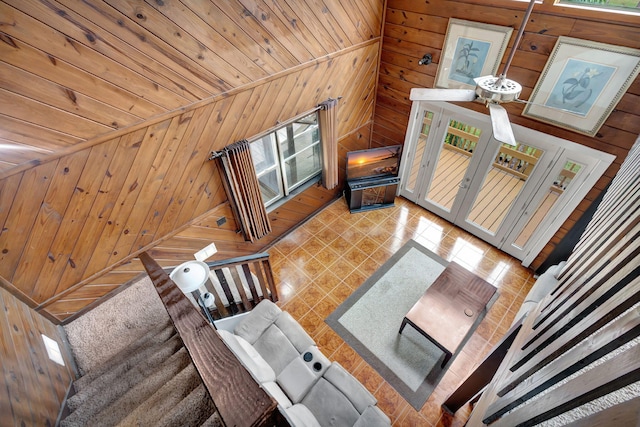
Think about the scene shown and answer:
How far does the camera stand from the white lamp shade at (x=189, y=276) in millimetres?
2246

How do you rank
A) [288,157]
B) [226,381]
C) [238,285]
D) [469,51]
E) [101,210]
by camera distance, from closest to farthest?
[226,381] < [101,210] < [238,285] < [469,51] < [288,157]

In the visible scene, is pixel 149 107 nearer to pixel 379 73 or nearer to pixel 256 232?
pixel 256 232

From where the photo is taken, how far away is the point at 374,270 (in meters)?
4.20

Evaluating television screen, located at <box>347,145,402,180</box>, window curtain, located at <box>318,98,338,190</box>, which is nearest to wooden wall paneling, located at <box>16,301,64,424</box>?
window curtain, located at <box>318,98,338,190</box>

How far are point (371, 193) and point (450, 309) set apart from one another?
89.1 inches

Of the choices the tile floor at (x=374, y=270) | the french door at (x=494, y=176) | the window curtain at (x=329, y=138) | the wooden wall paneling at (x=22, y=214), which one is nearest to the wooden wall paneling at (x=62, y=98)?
the wooden wall paneling at (x=22, y=214)

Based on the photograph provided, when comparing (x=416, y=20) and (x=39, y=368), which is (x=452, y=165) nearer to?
(x=416, y=20)

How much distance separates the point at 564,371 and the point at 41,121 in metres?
3.01

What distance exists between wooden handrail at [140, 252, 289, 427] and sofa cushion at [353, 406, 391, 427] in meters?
1.67

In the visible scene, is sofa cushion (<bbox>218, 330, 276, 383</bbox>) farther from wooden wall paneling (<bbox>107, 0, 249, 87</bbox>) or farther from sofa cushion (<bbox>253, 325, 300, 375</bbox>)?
wooden wall paneling (<bbox>107, 0, 249, 87</bbox>)

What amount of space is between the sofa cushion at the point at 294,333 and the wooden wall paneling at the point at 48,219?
6.76ft

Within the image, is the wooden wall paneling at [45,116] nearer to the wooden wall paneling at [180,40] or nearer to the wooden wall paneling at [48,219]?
the wooden wall paneling at [48,219]

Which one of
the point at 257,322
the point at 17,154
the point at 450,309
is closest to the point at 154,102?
the point at 17,154

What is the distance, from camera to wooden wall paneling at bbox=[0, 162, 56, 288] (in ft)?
6.72
